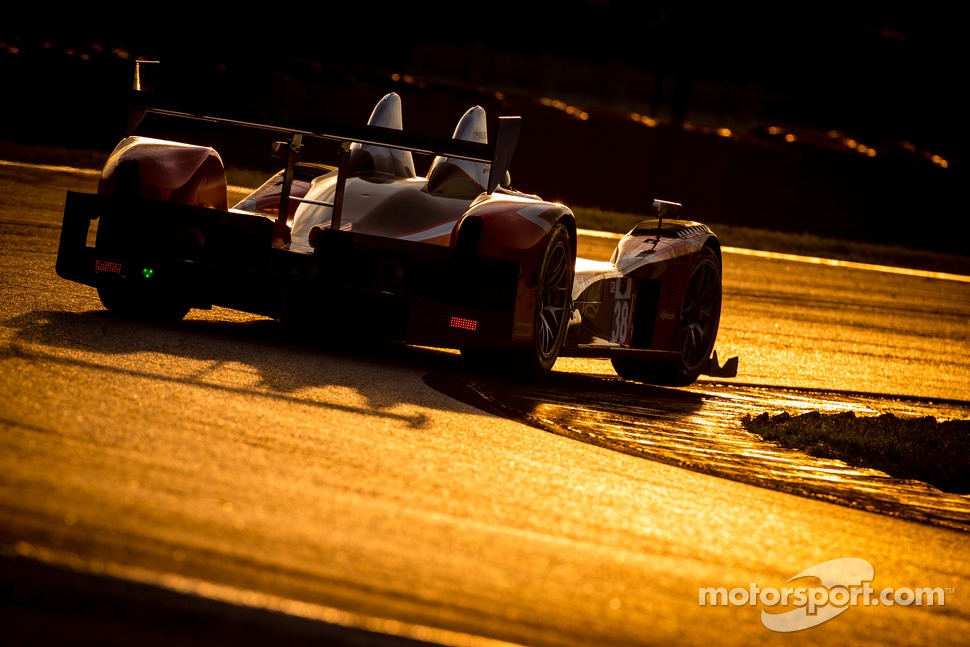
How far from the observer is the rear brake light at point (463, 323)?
8.24 meters

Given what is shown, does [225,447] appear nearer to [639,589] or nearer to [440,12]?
[639,589]

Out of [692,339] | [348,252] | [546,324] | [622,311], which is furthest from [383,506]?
[692,339]

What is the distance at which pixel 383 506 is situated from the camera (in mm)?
4781

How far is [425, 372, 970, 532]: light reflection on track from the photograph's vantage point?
21.7ft

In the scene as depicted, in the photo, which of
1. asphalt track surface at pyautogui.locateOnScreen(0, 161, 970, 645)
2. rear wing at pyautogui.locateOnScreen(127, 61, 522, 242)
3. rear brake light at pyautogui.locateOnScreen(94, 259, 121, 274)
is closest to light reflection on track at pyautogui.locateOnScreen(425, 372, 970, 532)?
asphalt track surface at pyautogui.locateOnScreen(0, 161, 970, 645)

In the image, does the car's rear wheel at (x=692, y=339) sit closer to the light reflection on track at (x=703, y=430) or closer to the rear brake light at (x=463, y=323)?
the light reflection on track at (x=703, y=430)

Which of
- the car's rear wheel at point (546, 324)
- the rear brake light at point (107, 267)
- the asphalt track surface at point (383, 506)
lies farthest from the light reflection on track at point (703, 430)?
the rear brake light at point (107, 267)

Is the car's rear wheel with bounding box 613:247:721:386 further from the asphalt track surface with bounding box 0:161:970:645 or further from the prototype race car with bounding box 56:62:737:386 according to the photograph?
the prototype race car with bounding box 56:62:737:386

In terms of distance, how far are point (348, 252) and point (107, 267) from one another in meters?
1.29

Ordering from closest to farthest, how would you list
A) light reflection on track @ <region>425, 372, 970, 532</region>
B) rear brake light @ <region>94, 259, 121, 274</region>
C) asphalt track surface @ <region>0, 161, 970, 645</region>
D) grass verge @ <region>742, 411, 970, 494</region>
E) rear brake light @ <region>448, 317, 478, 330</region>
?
asphalt track surface @ <region>0, 161, 970, 645</region>
light reflection on track @ <region>425, 372, 970, 532</region>
grass verge @ <region>742, 411, 970, 494</region>
rear brake light @ <region>448, 317, 478, 330</region>
rear brake light @ <region>94, 259, 121, 274</region>

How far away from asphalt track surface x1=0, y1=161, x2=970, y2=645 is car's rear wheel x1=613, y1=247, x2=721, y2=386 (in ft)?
2.64

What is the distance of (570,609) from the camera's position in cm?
395

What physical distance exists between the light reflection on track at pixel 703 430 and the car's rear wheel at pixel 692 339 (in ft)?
0.72

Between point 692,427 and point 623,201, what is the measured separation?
20837mm
